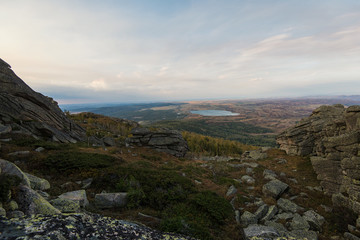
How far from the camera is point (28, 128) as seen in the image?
23688mm

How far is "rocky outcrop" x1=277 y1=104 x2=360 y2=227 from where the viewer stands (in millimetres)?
13422

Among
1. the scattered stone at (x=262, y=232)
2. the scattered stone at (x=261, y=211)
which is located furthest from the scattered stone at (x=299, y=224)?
the scattered stone at (x=262, y=232)

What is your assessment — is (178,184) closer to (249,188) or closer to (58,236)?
(249,188)

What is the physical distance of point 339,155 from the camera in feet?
55.6

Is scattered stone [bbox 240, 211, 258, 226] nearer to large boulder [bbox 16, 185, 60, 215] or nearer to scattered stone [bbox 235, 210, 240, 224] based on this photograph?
scattered stone [bbox 235, 210, 240, 224]

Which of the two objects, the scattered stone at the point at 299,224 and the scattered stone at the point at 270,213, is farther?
the scattered stone at the point at 270,213

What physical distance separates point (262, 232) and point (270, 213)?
192 inches

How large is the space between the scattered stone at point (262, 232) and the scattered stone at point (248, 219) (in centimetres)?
182

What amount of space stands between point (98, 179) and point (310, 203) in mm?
18594

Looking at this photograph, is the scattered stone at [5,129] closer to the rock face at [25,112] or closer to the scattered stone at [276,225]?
the rock face at [25,112]

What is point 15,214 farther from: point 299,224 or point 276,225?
point 299,224

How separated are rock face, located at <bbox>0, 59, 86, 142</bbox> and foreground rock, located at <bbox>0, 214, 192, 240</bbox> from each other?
23.4 meters

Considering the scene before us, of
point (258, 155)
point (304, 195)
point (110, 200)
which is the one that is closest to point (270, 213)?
point (304, 195)

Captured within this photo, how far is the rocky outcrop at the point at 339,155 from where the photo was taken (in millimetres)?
13422
